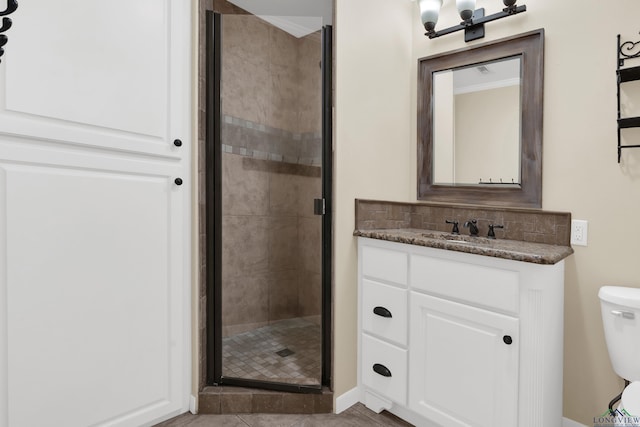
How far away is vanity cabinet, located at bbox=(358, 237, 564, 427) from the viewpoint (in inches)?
56.3

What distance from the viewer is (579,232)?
1689 millimetres

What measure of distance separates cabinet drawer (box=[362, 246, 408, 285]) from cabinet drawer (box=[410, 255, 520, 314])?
0.18 feet

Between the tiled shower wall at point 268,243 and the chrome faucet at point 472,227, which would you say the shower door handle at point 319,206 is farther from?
the chrome faucet at point 472,227

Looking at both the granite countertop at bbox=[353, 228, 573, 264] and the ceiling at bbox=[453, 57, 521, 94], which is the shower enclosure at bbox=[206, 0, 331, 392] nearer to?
the granite countertop at bbox=[353, 228, 573, 264]

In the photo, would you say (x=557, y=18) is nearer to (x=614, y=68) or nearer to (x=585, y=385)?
(x=614, y=68)

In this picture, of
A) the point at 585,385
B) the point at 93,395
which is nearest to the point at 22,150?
the point at 93,395

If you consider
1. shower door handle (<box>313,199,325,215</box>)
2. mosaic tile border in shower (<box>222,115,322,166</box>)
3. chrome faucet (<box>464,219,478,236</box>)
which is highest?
mosaic tile border in shower (<box>222,115,322,166</box>)

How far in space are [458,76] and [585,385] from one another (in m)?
1.68

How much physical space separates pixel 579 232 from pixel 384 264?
35.4 inches

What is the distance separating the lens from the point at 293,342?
2.15 metres

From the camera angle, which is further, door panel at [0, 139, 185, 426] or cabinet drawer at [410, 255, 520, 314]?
cabinet drawer at [410, 255, 520, 314]

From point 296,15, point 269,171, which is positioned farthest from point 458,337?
point 296,15

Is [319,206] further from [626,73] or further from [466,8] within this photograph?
[626,73]

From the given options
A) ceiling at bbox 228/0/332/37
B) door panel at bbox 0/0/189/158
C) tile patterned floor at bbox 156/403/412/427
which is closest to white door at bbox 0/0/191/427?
door panel at bbox 0/0/189/158
